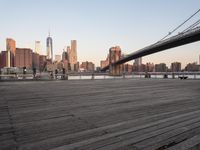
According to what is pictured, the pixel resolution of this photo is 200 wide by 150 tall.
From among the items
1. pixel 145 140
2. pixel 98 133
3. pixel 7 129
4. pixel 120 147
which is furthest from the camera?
A: pixel 7 129

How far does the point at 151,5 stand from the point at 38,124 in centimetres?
3691

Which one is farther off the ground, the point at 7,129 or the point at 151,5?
the point at 151,5

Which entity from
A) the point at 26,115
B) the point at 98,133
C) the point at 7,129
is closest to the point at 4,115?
the point at 26,115

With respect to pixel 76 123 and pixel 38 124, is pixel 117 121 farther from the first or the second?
pixel 38 124

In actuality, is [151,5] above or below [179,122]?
above

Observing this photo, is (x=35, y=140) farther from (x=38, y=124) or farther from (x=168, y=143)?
(x=168, y=143)

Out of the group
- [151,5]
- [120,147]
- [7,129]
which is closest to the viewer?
[120,147]

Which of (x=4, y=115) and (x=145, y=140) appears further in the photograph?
(x=4, y=115)

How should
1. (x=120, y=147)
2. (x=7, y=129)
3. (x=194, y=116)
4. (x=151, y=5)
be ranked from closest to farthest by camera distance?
(x=120, y=147)
(x=7, y=129)
(x=194, y=116)
(x=151, y=5)

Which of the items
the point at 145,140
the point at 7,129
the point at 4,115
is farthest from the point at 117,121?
the point at 4,115

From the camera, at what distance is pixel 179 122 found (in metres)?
3.72

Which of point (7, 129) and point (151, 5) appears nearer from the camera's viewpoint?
point (7, 129)

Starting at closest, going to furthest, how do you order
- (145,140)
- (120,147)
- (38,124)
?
(120,147) < (145,140) < (38,124)

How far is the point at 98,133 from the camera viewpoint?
310cm
